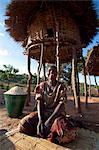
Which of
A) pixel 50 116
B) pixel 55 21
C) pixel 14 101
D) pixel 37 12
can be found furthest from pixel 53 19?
pixel 50 116

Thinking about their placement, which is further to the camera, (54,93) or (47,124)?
(54,93)

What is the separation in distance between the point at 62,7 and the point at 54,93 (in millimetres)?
4374

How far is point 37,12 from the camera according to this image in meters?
8.44

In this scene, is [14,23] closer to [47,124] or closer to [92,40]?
[92,40]

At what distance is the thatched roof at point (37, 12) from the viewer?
785 cm

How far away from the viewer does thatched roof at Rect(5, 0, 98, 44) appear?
7847 mm

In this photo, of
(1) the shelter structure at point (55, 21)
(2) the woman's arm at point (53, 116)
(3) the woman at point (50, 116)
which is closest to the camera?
(3) the woman at point (50, 116)

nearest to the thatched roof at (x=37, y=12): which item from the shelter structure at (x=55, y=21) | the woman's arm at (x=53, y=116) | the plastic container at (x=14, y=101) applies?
the shelter structure at (x=55, y=21)

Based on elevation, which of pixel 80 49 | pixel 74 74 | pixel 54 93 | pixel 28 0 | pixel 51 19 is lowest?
pixel 54 93

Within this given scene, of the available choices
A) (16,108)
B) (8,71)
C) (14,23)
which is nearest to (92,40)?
(14,23)

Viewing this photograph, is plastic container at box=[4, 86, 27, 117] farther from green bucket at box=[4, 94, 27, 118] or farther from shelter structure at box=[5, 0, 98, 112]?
shelter structure at box=[5, 0, 98, 112]

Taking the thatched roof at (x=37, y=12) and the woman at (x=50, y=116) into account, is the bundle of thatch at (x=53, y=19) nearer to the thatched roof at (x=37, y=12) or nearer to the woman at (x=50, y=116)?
the thatched roof at (x=37, y=12)

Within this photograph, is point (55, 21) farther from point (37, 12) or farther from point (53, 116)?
point (53, 116)

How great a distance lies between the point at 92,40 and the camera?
31.8ft
